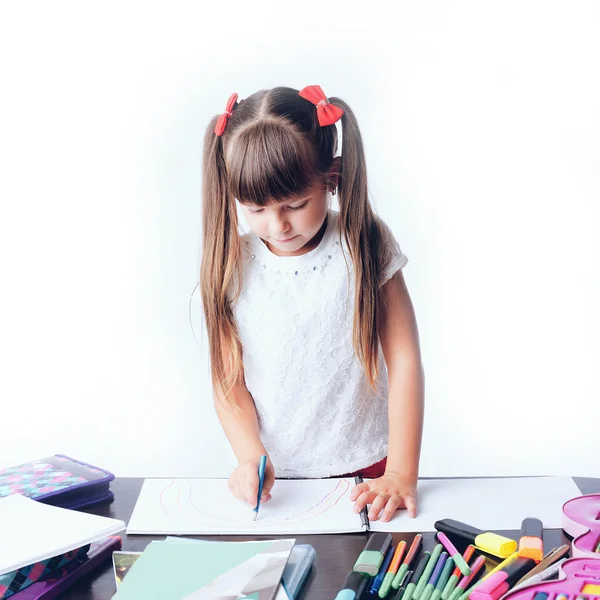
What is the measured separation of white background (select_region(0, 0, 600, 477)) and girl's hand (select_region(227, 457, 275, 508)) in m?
1.27

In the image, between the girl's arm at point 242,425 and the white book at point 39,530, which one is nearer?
the white book at point 39,530

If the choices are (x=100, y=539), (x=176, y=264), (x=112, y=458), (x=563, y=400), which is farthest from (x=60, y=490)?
(x=563, y=400)

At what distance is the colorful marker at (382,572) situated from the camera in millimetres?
720

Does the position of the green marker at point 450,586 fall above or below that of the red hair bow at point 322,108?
below

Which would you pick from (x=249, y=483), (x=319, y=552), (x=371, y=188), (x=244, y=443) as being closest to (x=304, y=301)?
(x=244, y=443)

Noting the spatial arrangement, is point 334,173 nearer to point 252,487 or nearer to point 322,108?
point 322,108

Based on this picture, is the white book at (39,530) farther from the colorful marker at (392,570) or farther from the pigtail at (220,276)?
the pigtail at (220,276)

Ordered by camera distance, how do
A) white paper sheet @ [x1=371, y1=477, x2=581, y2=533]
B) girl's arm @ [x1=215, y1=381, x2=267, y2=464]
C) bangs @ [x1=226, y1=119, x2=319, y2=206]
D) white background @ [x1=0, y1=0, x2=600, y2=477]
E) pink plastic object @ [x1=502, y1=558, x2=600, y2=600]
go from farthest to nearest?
white background @ [x1=0, y1=0, x2=600, y2=477] < girl's arm @ [x1=215, y1=381, x2=267, y2=464] < bangs @ [x1=226, y1=119, x2=319, y2=206] < white paper sheet @ [x1=371, y1=477, x2=581, y2=533] < pink plastic object @ [x1=502, y1=558, x2=600, y2=600]

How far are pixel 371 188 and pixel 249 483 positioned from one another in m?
1.36

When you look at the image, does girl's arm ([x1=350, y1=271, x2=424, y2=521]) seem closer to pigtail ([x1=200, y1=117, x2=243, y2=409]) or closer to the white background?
pigtail ([x1=200, y1=117, x2=243, y2=409])

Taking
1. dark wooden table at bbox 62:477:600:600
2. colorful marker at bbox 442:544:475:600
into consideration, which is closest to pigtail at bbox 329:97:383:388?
dark wooden table at bbox 62:477:600:600

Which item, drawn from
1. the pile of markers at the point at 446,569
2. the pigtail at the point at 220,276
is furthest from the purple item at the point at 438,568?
the pigtail at the point at 220,276

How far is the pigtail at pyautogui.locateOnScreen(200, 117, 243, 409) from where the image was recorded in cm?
120

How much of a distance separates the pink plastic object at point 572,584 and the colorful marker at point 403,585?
0.31ft
